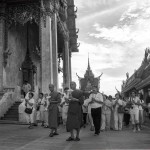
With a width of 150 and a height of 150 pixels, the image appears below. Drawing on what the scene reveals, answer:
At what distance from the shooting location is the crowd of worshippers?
28.4ft

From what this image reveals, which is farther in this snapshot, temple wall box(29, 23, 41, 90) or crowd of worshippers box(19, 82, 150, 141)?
temple wall box(29, 23, 41, 90)

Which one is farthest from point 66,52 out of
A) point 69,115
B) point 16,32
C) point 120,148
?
point 120,148

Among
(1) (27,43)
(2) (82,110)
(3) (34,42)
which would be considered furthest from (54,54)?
(2) (82,110)

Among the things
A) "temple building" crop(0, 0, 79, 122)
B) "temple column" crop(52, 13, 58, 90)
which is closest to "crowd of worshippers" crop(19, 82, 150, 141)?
"temple building" crop(0, 0, 79, 122)

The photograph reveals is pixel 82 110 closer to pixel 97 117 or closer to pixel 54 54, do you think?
pixel 97 117

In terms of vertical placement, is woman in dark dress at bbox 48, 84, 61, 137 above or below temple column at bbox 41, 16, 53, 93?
below

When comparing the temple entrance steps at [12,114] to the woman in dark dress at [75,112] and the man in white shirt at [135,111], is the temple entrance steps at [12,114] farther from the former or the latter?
the woman in dark dress at [75,112]

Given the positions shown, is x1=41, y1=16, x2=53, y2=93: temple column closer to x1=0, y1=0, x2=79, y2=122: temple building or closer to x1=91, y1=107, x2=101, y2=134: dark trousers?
x1=0, y1=0, x2=79, y2=122: temple building

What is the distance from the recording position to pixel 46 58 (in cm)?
1791

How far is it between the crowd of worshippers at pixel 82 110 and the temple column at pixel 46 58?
280 centimetres

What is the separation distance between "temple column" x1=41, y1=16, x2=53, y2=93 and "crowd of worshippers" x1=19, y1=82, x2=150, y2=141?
9.17 feet

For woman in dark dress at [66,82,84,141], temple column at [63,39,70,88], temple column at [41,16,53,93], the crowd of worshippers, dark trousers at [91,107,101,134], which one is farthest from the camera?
temple column at [63,39,70,88]

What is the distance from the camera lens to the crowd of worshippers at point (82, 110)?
8.66 metres

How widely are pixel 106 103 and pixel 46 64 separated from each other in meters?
5.83
